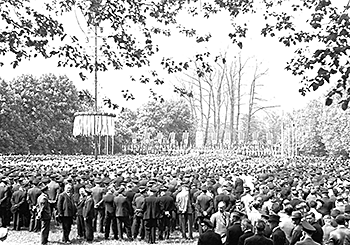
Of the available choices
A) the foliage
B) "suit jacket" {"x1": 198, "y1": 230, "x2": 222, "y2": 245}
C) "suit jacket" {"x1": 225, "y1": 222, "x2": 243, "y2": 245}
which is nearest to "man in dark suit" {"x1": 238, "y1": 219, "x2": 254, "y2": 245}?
"suit jacket" {"x1": 225, "y1": 222, "x2": 243, "y2": 245}

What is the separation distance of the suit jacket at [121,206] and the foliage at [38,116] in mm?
36845

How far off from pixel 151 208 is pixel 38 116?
4274 centimetres

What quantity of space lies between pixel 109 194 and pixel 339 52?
1048 centimetres

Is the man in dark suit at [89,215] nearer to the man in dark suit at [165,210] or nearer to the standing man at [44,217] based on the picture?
the standing man at [44,217]

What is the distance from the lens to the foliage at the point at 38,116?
50.5 meters

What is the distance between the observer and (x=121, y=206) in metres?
14.7

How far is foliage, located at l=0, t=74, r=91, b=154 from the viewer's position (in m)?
50.5

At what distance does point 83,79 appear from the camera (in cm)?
765

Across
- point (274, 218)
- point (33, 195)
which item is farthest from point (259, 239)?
point (33, 195)

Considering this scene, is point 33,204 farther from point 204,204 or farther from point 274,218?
point 274,218

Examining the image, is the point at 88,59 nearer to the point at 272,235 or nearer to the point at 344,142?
the point at 272,235

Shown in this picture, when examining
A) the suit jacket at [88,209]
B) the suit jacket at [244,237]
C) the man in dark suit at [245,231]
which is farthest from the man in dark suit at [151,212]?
the suit jacket at [244,237]

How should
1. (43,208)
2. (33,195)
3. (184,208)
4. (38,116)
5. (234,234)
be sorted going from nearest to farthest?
(234,234) < (43,208) < (184,208) < (33,195) < (38,116)

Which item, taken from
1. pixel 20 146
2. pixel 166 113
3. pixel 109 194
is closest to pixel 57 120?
pixel 20 146
